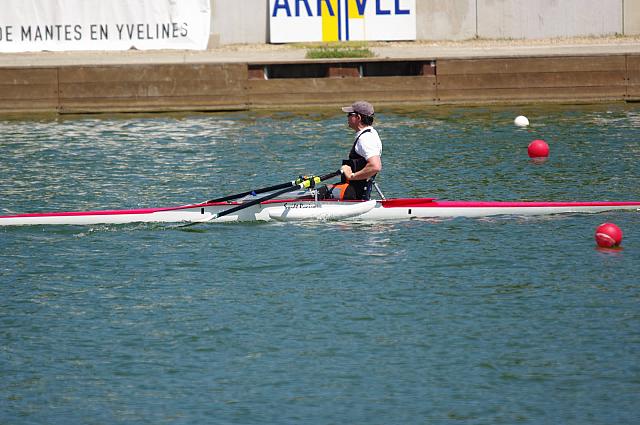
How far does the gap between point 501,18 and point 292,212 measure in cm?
1571

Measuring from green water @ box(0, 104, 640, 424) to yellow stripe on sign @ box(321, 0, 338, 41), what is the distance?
397 inches

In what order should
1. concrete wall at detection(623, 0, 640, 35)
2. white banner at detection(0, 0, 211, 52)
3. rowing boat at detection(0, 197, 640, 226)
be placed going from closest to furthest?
1. rowing boat at detection(0, 197, 640, 226)
2. white banner at detection(0, 0, 211, 52)
3. concrete wall at detection(623, 0, 640, 35)

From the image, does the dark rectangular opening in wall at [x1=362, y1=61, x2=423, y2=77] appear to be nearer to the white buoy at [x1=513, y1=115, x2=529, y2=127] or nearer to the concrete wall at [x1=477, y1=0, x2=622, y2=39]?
the white buoy at [x1=513, y1=115, x2=529, y2=127]

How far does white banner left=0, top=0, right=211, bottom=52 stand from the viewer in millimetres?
26828

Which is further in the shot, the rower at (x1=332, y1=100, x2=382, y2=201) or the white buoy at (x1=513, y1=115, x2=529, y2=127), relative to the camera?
the white buoy at (x1=513, y1=115, x2=529, y2=127)

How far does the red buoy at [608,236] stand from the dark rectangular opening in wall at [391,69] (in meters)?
12.4

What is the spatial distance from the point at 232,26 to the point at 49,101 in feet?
18.3

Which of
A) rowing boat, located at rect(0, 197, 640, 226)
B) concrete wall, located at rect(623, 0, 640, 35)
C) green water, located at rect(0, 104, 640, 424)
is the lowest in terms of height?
green water, located at rect(0, 104, 640, 424)

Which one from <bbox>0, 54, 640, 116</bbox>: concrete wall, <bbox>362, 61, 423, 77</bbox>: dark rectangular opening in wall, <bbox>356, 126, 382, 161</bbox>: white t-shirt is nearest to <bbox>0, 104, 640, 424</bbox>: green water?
<bbox>356, 126, 382, 161</bbox>: white t-shirt

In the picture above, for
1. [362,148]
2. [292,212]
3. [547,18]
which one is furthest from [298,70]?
[362,148]

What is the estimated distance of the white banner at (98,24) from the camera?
26.8 metres

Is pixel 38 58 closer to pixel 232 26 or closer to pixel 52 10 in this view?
pixel 52 10

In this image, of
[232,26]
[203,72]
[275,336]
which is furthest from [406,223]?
[232,26]

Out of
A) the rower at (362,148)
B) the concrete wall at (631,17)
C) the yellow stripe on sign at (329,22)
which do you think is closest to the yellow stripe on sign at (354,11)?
the yellow stripe on sign at (329,22)
